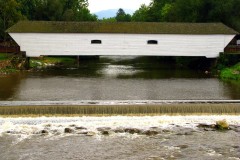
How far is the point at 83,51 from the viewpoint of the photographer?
3092 cm

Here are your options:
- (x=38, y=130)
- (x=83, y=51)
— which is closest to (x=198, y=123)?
(x=38, y=130)

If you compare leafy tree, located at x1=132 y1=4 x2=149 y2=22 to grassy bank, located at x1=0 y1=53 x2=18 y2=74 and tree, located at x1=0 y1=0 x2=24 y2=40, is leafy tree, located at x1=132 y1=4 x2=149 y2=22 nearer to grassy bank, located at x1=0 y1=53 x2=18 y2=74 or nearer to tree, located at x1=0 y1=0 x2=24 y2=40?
tree, located at x1=0 y1=0 x2=24 y2=40

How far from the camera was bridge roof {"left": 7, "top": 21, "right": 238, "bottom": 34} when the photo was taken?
3045 centimetres

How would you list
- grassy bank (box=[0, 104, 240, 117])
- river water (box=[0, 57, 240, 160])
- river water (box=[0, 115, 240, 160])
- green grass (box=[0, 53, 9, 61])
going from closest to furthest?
river water (box=[0, 115, 240, 160]) < river water (box=[0, 57, 240, 160]) < grassy bank (box=[0, 104, 240, 117]) < green grass (box=[0, 53, 9, 61])

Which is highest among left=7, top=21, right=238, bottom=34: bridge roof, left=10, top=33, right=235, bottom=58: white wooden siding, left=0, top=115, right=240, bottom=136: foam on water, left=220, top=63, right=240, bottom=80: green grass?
left=7, top=21, right=238, bottom=34: bridge roof

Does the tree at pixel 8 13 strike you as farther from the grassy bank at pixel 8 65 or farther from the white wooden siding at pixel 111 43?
the white wooden siding at pixel 111 43

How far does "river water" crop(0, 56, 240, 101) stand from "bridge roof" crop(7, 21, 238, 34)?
3182mm

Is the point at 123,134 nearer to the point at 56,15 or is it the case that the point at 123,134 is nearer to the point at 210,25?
the point at 210,25

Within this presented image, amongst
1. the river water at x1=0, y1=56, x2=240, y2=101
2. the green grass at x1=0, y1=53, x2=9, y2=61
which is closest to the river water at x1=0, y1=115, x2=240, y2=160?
the river water at x1=0, y1=56, x2=240, y2=101

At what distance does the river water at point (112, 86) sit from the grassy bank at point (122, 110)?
2.39 meters

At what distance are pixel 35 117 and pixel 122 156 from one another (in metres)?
5.75

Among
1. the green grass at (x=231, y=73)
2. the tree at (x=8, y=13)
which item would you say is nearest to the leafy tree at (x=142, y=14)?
the tree at (x=8, y=13)

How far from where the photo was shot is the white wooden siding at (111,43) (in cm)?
3055

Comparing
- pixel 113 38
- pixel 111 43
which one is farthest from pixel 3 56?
pixel 113 38
